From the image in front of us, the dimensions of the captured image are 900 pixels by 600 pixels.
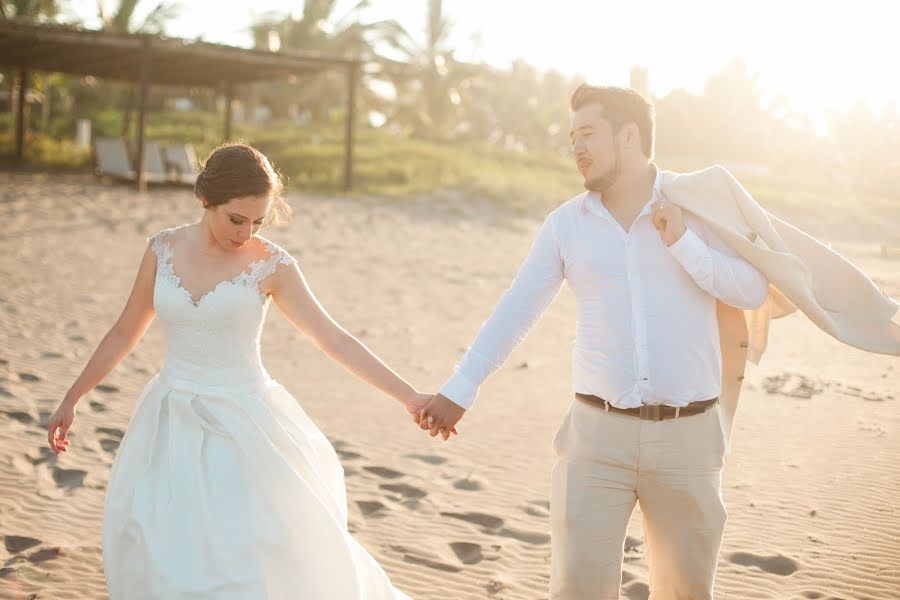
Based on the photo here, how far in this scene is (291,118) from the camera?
4872 centimetres

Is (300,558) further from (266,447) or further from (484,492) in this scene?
(484,492)

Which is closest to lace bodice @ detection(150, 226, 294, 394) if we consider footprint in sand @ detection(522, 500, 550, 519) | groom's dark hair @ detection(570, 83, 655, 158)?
groom's dark hair @ detection(570, 83, 655, 158)

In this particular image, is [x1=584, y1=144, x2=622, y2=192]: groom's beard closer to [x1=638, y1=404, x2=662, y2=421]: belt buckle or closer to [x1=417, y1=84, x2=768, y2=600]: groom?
[x1=417, y1=84, x2=768, y2=600]: groom

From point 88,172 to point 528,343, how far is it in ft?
57.5

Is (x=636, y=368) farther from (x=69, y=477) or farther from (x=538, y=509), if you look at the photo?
(x=69, y=477)

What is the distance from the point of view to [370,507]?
5.85 metres

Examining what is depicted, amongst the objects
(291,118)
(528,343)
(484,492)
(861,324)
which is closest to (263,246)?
(861,324)

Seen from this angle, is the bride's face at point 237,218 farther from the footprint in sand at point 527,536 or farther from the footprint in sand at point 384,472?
the footprint in sand at point 384,472

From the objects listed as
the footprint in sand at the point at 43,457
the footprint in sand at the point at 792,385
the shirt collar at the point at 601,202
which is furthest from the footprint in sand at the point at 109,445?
the footprint in sand at the point at 792,385

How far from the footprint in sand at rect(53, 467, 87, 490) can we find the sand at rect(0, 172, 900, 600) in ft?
0.06

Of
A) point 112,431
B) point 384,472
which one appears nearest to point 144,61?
point 112,431

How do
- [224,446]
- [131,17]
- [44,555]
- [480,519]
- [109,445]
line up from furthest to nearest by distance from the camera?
[131,17]
[109,445]
[480,519]
[44,555]
[224,446]

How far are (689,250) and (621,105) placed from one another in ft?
1.96

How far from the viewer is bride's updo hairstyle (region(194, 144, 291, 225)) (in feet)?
11.2
